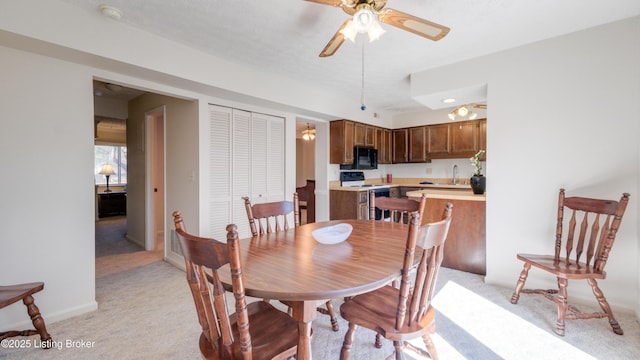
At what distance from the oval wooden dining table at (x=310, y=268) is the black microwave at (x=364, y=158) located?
3124 millimetres

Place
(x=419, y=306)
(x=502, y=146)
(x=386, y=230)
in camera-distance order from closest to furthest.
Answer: (x=419, y=306) < (x=386, y=230) < (x=502, y=146)

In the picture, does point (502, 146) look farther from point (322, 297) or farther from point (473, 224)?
point (322, 297)

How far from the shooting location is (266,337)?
47.1 inches

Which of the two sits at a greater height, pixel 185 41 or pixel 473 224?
pixel 185 41

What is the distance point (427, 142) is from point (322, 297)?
498cm

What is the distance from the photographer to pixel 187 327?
2.06 m

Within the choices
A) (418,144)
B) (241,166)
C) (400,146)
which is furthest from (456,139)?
(241,166)

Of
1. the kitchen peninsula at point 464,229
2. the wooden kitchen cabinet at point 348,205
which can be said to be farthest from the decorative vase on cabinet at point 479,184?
the wooden kitchen cabinet at point 348,205

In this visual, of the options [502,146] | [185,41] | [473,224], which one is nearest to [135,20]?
[185,41]

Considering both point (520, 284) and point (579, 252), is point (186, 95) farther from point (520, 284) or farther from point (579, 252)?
point (579, 252)

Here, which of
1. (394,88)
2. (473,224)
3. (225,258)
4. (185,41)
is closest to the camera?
(225,258)

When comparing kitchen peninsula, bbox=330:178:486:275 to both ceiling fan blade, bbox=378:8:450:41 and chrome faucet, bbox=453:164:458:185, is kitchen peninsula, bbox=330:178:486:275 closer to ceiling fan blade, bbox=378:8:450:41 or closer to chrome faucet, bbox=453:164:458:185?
ceiling fan blade, bbox=378:8:450:41

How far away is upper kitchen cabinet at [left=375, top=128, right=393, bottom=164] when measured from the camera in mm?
5469

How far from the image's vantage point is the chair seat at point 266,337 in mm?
1094
